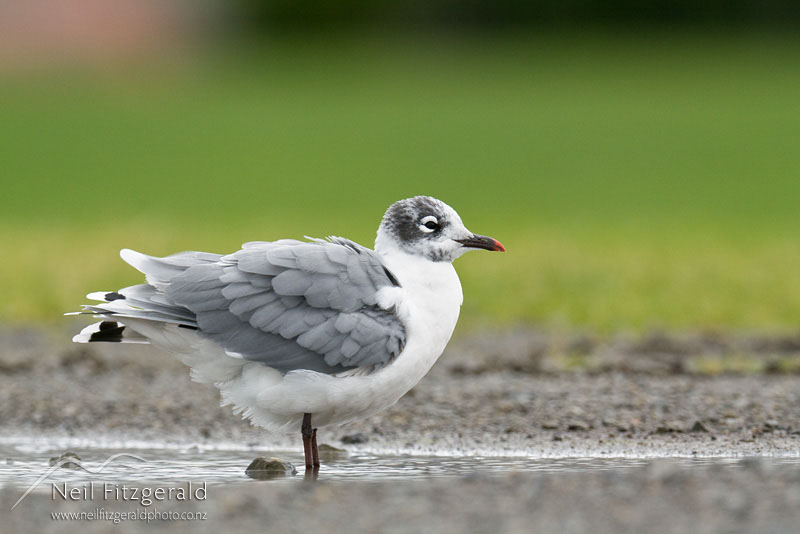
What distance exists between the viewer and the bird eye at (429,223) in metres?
6.33

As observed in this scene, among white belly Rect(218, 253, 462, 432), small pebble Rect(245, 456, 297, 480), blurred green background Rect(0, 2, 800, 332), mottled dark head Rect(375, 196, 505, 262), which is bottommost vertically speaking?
small pebble Rect(245, 456, 297, 480)

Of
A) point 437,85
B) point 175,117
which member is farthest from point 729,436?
point 437,85

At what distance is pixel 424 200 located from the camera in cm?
643

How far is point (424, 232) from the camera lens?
631 cm

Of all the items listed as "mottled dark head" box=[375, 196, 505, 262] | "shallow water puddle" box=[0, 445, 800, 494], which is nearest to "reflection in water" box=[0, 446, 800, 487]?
"shallow water puddle" box=[0, 445, 800, 494]

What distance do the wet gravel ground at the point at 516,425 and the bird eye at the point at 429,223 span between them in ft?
3.57

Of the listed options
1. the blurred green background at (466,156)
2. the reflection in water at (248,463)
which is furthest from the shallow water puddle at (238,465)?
the blurred green background at (466,156)

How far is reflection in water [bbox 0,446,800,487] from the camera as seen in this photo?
5908 millimetres

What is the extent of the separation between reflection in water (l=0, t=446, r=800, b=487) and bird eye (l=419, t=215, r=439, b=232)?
3.42 feet

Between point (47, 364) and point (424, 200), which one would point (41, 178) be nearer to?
point (47, 364)

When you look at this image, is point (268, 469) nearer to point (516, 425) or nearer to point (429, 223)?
point (429, 223)

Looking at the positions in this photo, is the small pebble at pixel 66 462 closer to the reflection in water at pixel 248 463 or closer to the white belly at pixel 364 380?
the reflection in water at pixel 248 463

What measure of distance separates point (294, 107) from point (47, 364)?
3132cm

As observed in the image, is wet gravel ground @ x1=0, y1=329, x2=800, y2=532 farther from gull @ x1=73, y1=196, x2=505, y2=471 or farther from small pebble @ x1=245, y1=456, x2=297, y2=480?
gull @ x1=73, y1=196, x2=505, y2=471
